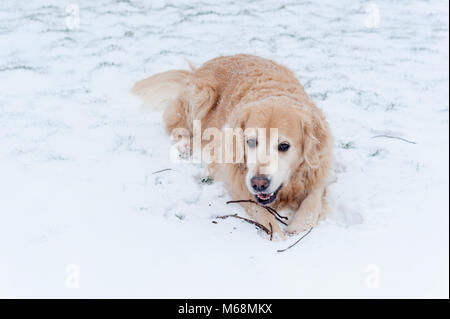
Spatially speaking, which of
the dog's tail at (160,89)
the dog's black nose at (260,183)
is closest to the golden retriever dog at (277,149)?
the dog's black nose at (260,183)

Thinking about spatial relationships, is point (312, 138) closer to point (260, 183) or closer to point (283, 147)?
point (283, 147)

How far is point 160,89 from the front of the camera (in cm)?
505

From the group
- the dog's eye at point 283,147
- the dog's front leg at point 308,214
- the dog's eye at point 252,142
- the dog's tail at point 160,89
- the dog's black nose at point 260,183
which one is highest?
the dog's tail at point 160,89

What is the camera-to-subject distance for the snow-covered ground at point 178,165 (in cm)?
260

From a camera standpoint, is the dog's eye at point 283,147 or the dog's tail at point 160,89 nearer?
the dog's eye at point 283,147

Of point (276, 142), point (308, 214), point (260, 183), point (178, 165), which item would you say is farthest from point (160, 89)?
point (308, 214)

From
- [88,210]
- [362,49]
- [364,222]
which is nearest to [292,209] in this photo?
[364,222]

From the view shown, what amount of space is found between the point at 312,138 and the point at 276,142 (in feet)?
1.05

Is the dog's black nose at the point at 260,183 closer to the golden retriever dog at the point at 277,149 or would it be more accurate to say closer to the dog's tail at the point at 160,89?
the golden retriever dog at the point at 277,149

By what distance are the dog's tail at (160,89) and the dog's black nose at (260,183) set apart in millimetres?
2298

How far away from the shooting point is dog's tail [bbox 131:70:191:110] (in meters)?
4.94

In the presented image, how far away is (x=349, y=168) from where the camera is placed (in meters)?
3.75

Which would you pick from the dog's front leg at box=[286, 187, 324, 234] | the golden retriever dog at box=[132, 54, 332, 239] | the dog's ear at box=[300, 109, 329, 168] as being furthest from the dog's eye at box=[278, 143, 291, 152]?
the dog's front leg at box=[286, 187, 324, 234]

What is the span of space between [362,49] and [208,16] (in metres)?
3.00
